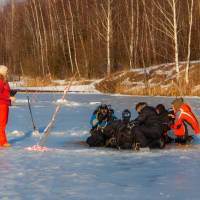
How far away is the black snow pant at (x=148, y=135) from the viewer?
845 cm

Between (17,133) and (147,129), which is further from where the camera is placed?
(17,133)

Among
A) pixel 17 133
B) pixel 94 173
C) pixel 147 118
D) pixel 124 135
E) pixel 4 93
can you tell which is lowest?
pixel 94 173

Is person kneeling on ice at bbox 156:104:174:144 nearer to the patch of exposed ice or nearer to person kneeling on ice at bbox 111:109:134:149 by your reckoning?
person kneeling on ice at bbox 111:109:134:149

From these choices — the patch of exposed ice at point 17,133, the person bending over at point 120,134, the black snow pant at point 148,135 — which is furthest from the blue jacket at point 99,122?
the patch of exposed ice at point 17,133

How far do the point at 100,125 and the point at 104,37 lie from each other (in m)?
26.5

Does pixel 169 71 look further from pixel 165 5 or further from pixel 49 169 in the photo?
pixel 49 169

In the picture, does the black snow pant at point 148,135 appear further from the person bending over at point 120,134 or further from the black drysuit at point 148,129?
the person bending over at point 120,134

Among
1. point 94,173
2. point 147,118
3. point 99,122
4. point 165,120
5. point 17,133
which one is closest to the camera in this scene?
point 94,173

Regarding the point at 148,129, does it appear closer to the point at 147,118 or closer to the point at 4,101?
the point at 147,118

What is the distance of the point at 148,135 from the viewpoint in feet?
28.1

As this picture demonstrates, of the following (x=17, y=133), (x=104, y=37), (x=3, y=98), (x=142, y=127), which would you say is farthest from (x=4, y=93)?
(x=104, y=37)

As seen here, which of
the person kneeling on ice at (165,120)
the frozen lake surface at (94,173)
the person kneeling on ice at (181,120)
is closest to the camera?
the frozen lake surface at (94,173)

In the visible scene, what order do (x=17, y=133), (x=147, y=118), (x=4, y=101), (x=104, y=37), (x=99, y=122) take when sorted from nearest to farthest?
(x=147, y=118) → (x=4, y=101) → (x=99, y=122) → (x=17, y=133) → (x=104, y=37)

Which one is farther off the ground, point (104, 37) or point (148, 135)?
point (104, 37)
